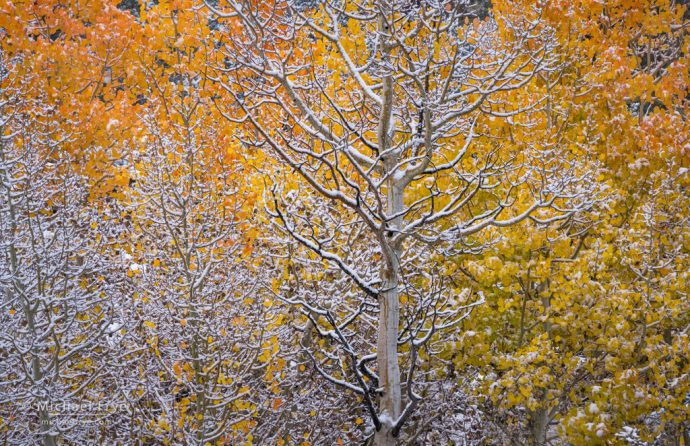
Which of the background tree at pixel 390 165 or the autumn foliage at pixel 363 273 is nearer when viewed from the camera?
the background tree at pixel 390 165

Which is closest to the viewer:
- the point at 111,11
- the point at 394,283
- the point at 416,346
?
the point at 416,346

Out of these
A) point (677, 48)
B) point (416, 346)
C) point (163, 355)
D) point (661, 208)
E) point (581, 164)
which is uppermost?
point (677, 48)

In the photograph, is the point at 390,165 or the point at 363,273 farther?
the point at 363,273

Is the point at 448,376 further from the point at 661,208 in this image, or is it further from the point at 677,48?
the point at 677,48

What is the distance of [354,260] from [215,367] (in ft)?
8.15

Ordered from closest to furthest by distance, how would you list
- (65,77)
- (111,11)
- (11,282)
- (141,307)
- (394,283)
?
(394,283)
(11,282)
(141,307)
(65,77)
(111,11)

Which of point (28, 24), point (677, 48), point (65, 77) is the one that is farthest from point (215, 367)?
point (677, 48)

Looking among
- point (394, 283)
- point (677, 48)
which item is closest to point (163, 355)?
point (394, 283)

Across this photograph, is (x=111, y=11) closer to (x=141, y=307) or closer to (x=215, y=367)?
(x=141, y=307)

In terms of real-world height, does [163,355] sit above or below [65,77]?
below

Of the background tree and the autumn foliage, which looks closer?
the background tree

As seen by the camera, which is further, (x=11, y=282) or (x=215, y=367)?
(x=11, y=282)

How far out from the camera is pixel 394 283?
9.27m

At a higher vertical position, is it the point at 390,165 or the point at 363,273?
the point at 390,165
